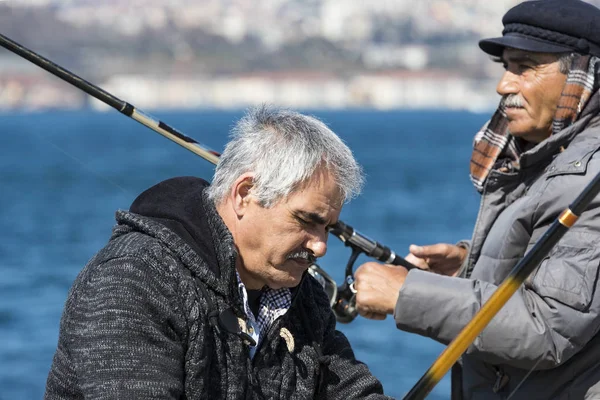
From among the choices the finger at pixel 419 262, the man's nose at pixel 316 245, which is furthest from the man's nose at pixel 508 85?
the man's nose at pixel 316 245

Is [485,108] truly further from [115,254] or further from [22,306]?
→ [115,254]

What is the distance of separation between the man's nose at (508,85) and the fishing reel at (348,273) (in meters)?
0.77

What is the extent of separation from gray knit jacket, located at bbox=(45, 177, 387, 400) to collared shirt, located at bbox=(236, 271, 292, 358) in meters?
0.02

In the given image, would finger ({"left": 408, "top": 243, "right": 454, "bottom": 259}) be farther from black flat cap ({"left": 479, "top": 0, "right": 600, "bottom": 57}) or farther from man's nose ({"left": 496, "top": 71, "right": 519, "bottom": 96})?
black flat cap ({"left": 479, "top": 0, "right": 600, "bottom": 57})

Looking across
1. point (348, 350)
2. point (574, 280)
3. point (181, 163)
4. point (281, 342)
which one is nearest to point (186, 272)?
point (281, 342)

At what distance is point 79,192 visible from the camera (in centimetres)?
4275

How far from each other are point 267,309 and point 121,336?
53 cm

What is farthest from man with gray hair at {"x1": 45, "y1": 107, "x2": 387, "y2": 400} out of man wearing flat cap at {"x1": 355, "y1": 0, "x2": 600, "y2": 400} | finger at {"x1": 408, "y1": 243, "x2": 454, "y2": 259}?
finger at {"x1": 408, "y1": 243, "x2": 454, "y2": 259}

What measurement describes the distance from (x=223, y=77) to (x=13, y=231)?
85.5 meters

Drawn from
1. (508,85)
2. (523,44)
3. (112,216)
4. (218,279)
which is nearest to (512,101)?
(508,85)

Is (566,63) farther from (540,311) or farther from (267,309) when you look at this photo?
(267,309)

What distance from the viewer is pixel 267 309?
3.04m

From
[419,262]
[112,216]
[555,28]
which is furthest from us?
[112,216]

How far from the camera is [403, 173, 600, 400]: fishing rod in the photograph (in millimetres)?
2631
